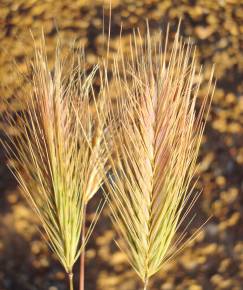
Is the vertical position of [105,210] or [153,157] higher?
[153,157]

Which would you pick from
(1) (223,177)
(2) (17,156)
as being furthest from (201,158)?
(2) (17,156)

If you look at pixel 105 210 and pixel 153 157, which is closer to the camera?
pixel 153 157

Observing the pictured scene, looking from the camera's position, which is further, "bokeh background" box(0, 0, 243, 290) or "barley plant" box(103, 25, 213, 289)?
"bokeh background" box(0, 0, 243, 290)

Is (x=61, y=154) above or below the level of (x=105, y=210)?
above

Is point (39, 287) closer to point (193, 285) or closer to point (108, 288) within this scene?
point (108, 288)

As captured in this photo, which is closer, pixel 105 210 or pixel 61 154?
pixel 61 154
